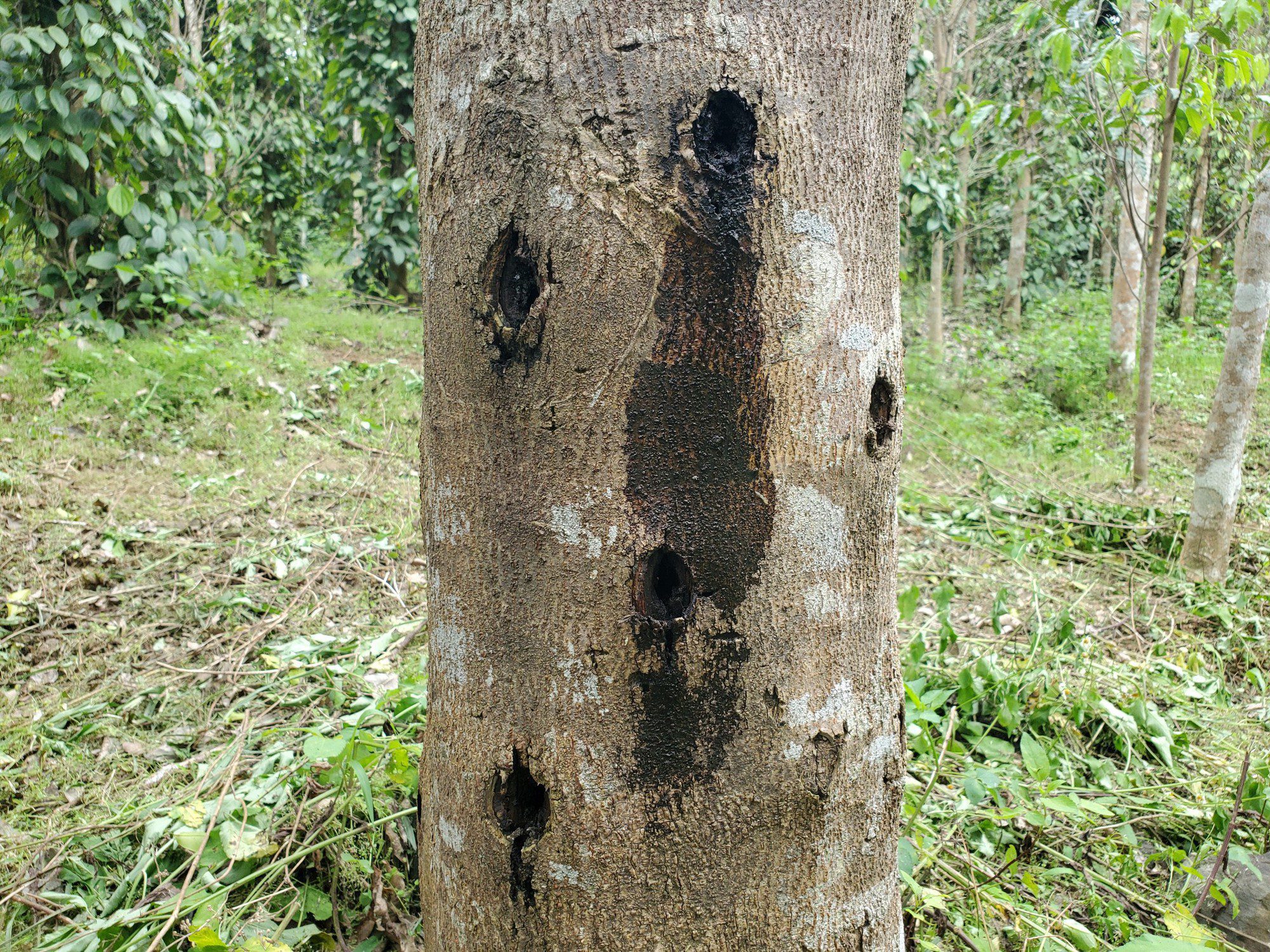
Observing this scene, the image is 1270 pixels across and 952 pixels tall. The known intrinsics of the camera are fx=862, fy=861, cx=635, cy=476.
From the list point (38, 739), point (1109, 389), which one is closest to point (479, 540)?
point (38, 739)

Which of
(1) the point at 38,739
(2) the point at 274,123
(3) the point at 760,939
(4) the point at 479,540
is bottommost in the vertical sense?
(1) the point at 38,739

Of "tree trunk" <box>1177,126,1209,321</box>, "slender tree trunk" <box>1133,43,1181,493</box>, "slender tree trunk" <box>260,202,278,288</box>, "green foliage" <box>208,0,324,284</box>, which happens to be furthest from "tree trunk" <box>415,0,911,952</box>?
"tree trunk" <box>1177,126,1209,321</box>

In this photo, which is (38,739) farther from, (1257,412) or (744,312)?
(1257,412)

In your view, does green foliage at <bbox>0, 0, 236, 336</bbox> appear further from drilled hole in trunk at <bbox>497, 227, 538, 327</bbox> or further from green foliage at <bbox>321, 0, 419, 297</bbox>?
drilled hole in trunk at <bbox>497, 227, 538, 327</bbox>

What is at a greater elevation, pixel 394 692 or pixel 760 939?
pixel 760 939

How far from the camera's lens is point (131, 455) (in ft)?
15.2

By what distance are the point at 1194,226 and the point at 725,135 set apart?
1091cm

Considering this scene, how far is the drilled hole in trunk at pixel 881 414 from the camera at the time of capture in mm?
1236

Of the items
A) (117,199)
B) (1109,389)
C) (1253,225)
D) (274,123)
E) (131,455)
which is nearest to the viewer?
(1253,225)

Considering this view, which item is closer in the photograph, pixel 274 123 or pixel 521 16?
pixel 521 16

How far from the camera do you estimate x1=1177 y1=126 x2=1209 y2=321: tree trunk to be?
9.76 meters

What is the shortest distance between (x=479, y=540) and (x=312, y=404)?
4.86m

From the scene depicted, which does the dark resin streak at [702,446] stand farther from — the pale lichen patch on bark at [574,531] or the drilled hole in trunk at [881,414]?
the drilled hole in trunk at [881,414]

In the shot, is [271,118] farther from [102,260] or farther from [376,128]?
[102,260]
